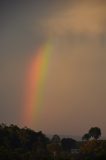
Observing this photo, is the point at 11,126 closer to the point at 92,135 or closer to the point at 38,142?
the point at 38,142

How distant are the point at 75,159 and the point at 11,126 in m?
45.0

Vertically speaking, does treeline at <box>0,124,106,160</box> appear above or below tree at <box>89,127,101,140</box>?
below

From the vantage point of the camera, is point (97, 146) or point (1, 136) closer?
point (97, 146)

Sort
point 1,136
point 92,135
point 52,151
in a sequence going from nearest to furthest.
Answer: point 52,151, point 1,136, point 92,135

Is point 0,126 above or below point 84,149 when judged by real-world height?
above

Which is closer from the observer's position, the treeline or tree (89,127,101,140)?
→ the treeline

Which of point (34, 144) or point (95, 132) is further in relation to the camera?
point (95, 132)

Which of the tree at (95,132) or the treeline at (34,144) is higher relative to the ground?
the tree at (95,132)

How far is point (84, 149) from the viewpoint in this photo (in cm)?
10550

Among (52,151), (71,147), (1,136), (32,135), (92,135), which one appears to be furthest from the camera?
(92,135)

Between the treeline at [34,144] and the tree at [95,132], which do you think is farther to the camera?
the tree at [95,132]

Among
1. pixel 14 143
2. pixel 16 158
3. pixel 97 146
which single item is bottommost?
pixel 16 158

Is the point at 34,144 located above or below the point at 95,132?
below

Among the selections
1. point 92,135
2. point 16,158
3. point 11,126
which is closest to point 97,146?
point 16,158
